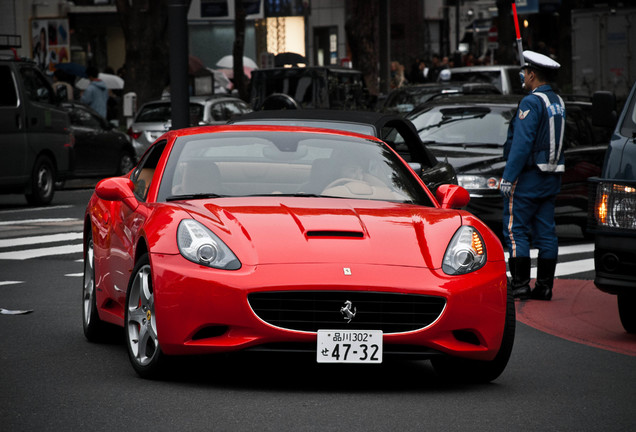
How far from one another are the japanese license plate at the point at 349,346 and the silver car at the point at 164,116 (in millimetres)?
19803

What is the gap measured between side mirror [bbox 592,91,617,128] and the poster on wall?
125 feet

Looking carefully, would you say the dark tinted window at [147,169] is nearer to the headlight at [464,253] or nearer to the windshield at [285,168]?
the windshield at [285,168]

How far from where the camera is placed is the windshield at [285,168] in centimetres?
749

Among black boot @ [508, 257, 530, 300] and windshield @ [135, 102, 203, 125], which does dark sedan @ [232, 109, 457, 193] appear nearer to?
black boot @ [508, 257, 530, 300]

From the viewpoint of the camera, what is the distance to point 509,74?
26.1m

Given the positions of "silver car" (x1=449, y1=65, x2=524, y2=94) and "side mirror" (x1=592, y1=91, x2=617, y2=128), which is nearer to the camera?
"side mirror" (x1=592, y1=91, x2=617, y2=128)

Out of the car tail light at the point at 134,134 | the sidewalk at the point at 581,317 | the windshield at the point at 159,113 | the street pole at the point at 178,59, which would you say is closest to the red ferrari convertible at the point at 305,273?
the sidewalk at the point at 581,317

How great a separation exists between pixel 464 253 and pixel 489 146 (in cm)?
827

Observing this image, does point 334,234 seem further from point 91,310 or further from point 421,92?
point 421,92

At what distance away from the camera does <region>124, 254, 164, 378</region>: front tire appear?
6.66 m

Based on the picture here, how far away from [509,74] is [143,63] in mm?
10011

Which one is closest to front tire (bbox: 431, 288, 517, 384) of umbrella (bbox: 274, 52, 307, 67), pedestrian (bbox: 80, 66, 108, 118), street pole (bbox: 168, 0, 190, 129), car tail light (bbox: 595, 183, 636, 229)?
car tail light (bbox: 595, 183, 636, 229)

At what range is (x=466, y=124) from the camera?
50.6 feet

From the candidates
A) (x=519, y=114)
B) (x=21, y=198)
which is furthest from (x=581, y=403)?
(x=21, y=198)
